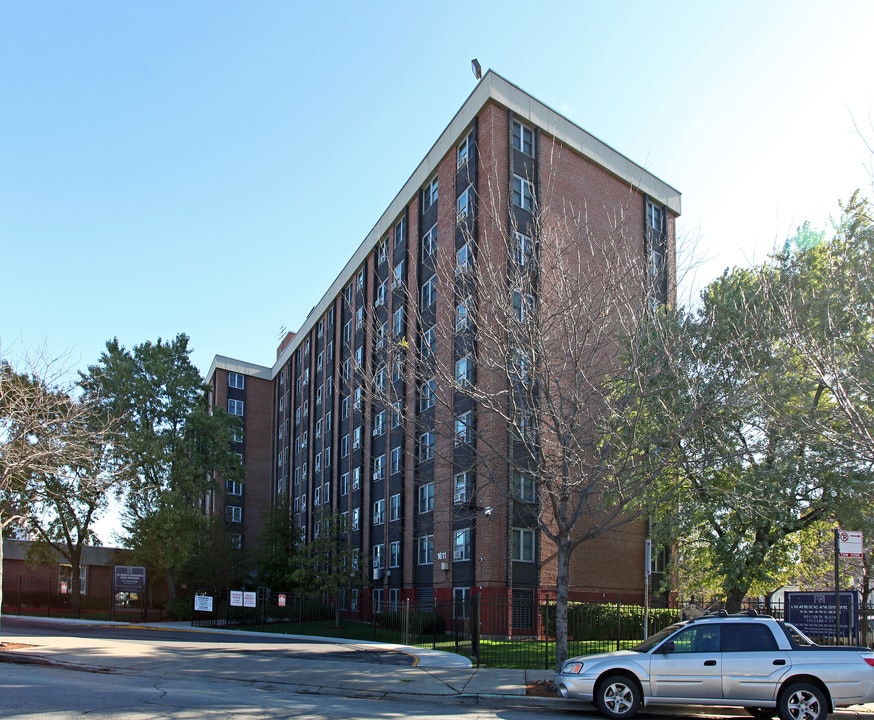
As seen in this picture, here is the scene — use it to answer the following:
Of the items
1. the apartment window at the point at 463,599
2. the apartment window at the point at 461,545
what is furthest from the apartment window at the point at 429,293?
the apartment window at the point at 463,599

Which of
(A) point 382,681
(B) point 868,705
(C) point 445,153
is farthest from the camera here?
(C) point 445,153

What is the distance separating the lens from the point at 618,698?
12.3 m

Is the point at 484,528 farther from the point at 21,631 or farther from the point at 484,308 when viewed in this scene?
the point at 21,631

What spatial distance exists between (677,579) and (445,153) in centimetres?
2059

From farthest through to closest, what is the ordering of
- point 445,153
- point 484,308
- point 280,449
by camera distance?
1. point 280,449
2. point 445,153
3. point 484,308

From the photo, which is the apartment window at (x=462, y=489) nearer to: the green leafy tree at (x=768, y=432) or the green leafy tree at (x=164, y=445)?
the green leafy tree at (x=768, y=432)

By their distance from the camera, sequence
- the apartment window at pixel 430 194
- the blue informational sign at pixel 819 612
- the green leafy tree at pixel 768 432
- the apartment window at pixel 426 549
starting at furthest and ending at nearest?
1. the apartment window at pixel 430 194
2. the apartment window at pixel 426 549
3. the green leafy tree at pixel 768 432
4. the blue informational sign at pixel 819 612

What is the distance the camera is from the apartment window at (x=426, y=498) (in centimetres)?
3566

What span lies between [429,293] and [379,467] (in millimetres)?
10224

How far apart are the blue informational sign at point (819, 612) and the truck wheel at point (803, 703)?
595 centimetres

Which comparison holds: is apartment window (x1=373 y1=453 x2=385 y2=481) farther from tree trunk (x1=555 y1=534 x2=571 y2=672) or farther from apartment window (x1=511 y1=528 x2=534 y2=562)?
tree trunk (x1=555 y1=534 x2=571 y2=672)

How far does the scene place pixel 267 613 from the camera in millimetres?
40531

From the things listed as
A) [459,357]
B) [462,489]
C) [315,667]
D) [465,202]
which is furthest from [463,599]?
[465,202]

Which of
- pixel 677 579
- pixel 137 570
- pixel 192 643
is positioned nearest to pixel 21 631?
pixel 192 643
